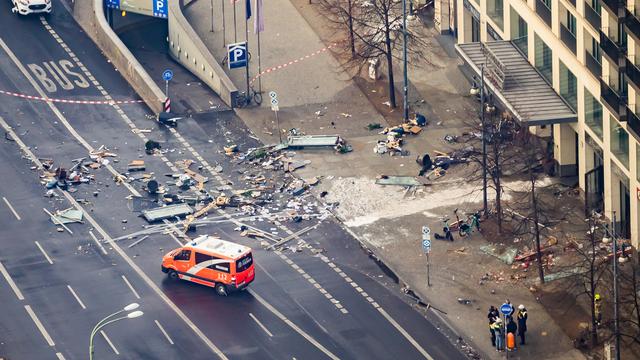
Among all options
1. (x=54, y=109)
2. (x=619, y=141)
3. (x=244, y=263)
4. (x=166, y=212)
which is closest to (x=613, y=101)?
(x=619, y=141)

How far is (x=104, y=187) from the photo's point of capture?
11456cm

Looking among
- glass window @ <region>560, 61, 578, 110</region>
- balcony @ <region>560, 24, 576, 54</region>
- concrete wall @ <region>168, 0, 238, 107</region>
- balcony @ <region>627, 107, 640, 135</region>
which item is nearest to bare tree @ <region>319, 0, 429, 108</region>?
concrete wall @ <region>168, 0, 238, 107</region>

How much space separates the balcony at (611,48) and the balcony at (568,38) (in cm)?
643

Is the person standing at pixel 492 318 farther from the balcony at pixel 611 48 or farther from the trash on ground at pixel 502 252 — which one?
the balcony at pixel 611 48

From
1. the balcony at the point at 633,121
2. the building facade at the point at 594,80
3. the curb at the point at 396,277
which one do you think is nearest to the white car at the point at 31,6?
the building facade at the point at 594,80

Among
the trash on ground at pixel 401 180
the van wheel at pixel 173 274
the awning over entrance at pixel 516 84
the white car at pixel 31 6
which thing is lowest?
the van wheel at pixel 173 274

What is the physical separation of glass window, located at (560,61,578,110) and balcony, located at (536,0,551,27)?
9.65ft

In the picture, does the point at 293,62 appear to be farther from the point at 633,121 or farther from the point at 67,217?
the point at 633,121

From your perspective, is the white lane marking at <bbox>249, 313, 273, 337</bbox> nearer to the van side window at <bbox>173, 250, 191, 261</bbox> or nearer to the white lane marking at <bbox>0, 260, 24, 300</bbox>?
the van side window at <bbox>173, 250, 191, 261</bbox>

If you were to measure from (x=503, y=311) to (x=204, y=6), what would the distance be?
4948 cm

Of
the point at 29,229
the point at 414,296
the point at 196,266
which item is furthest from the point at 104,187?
the point at 414,296

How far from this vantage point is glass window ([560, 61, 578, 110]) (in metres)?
111

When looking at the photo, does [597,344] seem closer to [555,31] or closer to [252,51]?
[555,31]

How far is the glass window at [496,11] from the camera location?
122m
